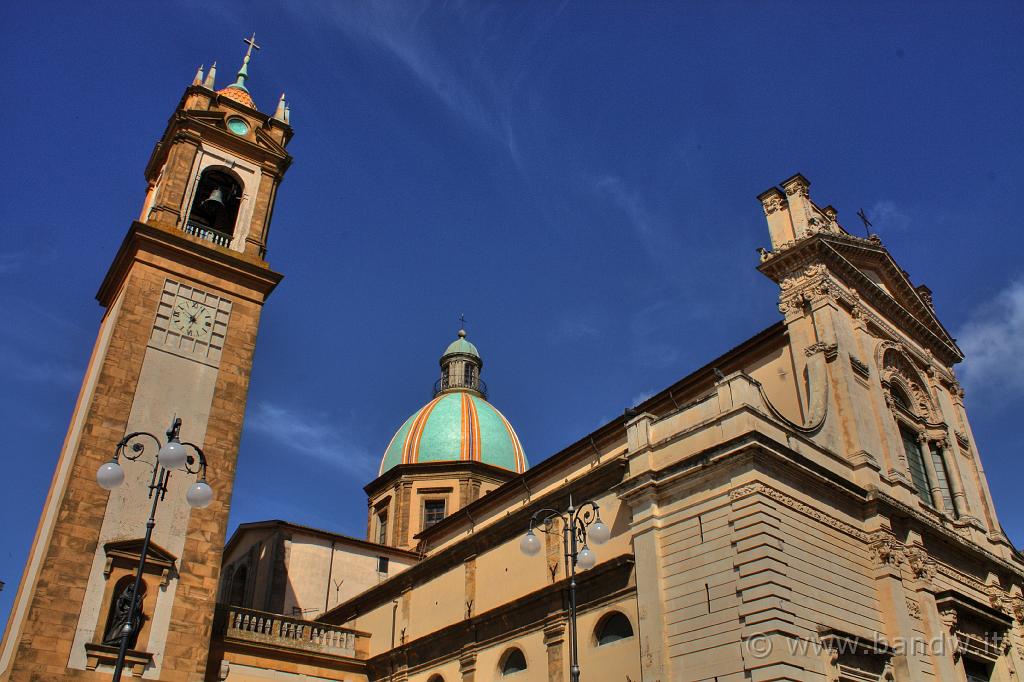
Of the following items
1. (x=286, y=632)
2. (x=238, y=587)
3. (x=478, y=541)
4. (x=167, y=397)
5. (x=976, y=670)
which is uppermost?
(x=167, y=397)

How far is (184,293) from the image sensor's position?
21.6 m

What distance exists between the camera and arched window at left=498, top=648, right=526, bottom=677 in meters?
19.4

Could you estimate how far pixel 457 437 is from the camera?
35.4 meters

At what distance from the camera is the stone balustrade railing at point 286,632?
21172 millimetres

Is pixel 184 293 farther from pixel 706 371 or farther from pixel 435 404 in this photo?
pixel 435 404

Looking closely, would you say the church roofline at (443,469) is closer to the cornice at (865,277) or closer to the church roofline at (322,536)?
the church roofline at (322,536)

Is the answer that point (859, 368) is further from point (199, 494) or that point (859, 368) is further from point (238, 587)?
point (238, 587)

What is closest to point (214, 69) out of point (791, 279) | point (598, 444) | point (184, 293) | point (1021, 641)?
point (184, 293)

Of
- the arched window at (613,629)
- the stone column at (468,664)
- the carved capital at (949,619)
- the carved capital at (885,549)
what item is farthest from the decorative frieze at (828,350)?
the stone column at (468,664)

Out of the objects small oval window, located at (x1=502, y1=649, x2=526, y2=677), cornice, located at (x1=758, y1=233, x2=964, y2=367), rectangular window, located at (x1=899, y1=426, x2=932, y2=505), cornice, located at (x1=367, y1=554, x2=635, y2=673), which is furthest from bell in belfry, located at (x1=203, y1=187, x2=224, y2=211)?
rectangular window, located at (x1=899, y1=426, x2=932, y2=505)

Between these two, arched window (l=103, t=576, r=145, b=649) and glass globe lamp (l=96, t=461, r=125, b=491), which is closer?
glass globe lamp (l=96, t=461, r=125, b=491)

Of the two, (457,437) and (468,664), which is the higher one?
(457,437)

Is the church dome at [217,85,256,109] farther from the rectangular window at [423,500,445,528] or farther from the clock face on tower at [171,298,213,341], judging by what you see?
the rectangular window at [423,500,445,528]

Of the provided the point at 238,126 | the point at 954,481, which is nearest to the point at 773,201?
the point at 954,481
